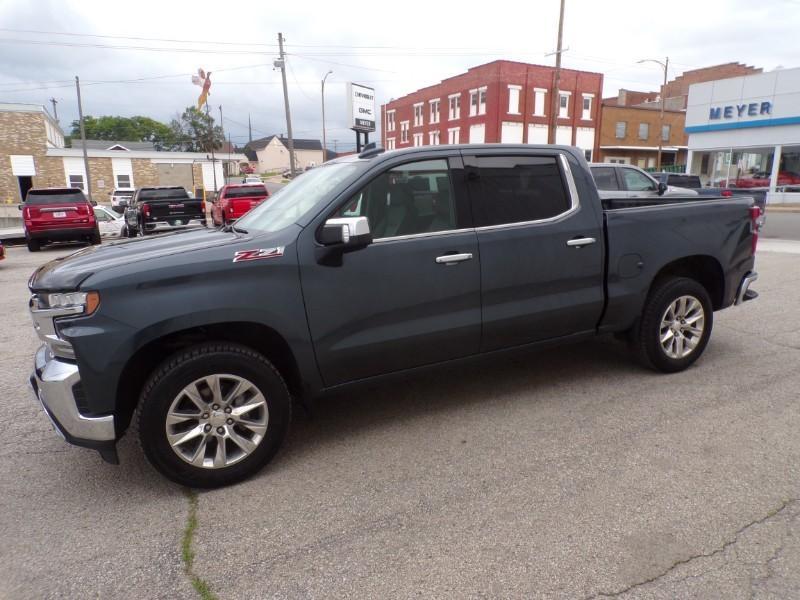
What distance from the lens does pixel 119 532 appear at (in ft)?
9.78

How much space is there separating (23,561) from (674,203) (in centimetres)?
507

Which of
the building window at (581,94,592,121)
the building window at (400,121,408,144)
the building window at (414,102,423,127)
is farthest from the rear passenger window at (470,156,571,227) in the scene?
the building window at (400,121,408,144)

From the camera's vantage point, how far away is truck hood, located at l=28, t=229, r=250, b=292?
3.12m

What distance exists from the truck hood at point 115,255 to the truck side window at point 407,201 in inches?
31.0

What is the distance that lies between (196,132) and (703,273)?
10182 cm

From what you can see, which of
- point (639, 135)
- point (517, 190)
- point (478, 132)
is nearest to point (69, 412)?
point (517, 190)

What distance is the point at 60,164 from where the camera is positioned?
147 ft

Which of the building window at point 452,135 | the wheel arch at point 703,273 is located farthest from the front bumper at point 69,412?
the building window at point 452,135

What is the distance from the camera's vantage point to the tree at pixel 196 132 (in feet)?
310

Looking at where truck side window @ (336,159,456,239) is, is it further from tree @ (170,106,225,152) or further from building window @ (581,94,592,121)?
tree @ (170,106,225,152)

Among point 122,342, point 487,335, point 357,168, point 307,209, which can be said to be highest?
point 357,168

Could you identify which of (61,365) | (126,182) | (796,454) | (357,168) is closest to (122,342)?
(61,365)

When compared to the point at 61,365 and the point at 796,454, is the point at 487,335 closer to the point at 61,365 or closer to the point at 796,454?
the point at 796,454

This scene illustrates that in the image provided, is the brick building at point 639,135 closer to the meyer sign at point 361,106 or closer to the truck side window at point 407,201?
the meyer sign at point 361,106
